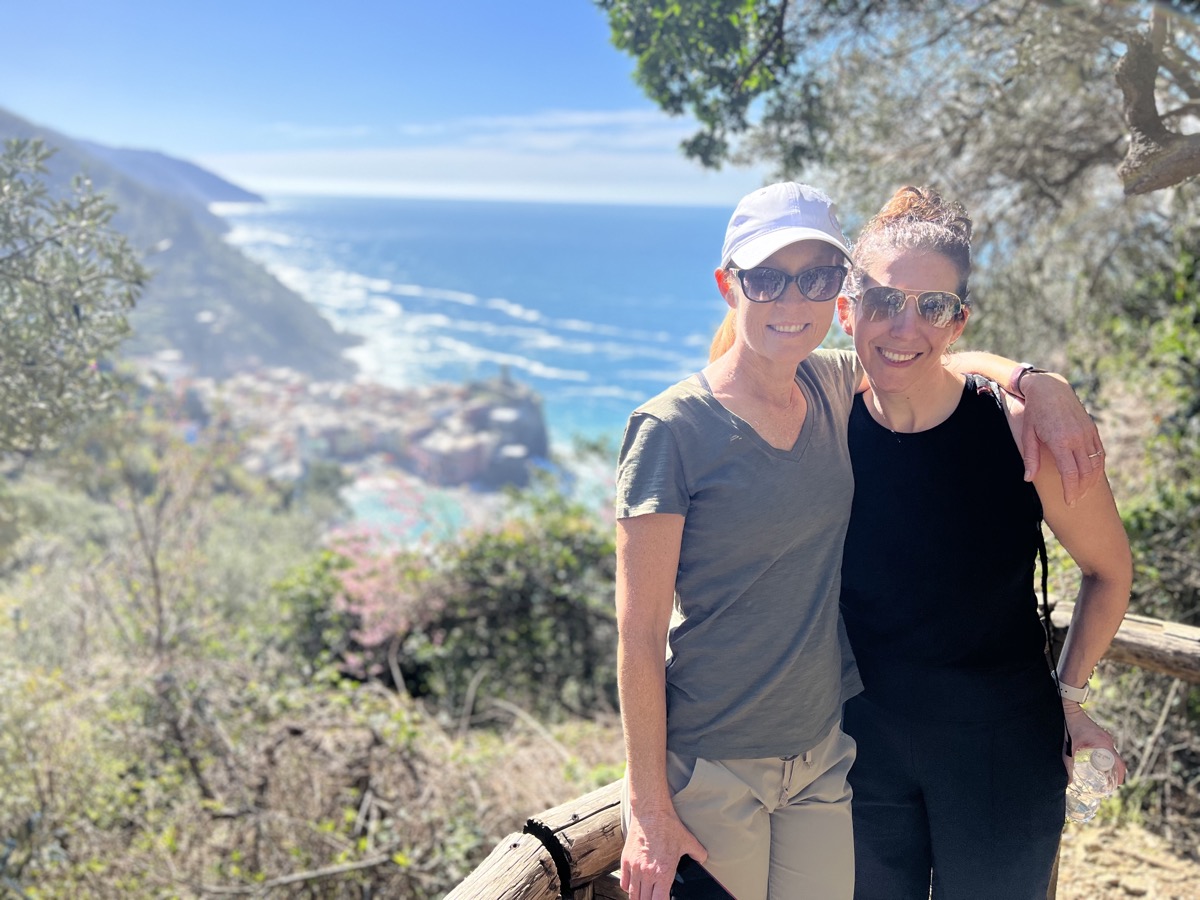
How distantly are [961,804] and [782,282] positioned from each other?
118cm

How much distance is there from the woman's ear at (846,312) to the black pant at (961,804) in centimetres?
86

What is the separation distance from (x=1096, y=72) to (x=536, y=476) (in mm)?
6631

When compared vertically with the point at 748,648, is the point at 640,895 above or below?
below

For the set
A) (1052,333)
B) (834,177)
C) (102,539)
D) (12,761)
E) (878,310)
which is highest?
(834,177)

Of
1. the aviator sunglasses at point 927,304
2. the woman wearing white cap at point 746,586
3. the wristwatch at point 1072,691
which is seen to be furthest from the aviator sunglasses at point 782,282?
the wristwatch at point 1072,691

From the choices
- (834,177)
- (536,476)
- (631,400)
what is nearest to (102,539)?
(536,476)

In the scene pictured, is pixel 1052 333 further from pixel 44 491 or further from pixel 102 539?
pixel 44 491

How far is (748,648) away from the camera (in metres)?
1.78

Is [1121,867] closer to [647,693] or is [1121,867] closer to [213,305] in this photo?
[647,693]

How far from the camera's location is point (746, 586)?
5.74ft

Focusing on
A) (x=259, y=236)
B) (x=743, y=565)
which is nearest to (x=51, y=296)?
(x=743, y=565)

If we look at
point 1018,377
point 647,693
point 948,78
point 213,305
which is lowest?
point 647,693

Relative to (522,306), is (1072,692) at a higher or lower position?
lower

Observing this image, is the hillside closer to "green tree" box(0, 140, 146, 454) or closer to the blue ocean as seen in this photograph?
the blue ocean
